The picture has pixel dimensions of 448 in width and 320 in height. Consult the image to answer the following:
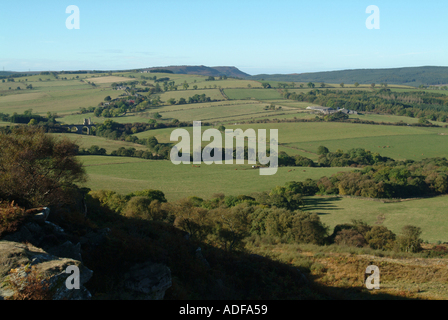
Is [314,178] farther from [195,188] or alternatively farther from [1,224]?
[1,224]

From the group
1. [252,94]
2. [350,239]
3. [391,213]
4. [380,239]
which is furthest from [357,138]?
[252,94]

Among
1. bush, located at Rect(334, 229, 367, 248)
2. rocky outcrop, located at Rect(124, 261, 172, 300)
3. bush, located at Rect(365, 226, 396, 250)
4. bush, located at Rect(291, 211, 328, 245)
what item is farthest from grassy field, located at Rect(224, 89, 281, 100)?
rocky outcrop, located at Rect(124, 261, 172, 300)

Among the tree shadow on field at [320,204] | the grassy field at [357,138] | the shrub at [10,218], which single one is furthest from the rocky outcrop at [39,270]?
the grassy field at [357,138]

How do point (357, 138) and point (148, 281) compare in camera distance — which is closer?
point (148, 281)

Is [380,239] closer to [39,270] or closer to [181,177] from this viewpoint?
[39,270]

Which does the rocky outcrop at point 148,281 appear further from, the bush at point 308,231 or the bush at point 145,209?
the bush at point 308,231
